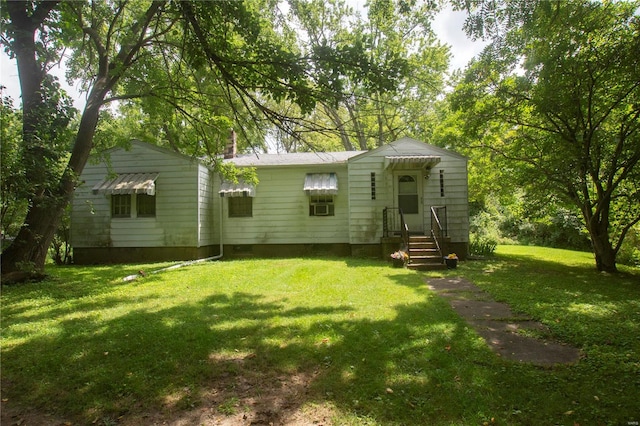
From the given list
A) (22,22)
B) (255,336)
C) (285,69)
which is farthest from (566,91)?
(22,22)

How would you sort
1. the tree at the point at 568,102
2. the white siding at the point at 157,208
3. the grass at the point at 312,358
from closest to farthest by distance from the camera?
the grass at the point at 312,358 < the tree at the point at 568,102 < the white siding at the point at 157,208

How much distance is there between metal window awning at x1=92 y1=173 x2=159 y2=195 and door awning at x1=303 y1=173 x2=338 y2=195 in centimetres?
526

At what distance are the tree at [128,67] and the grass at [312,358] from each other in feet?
7.57

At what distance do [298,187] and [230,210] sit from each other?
284 centimetres

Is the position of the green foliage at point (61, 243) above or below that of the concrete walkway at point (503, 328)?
above

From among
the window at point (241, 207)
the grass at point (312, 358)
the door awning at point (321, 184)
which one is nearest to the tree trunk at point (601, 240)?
Answer: the grass at point (312, 358)

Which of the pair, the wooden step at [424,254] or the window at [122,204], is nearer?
the wooden step at [424,254]

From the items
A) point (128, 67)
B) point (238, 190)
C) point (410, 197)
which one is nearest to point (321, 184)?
point (238, 190)

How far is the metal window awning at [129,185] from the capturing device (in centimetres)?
1134

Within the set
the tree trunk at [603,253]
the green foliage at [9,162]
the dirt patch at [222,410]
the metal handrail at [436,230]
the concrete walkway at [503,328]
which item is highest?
the green foliage at [9,162]

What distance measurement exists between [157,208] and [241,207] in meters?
2.97

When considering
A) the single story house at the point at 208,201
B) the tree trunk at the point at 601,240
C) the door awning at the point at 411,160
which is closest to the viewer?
the tree trunk at the point at 601,240

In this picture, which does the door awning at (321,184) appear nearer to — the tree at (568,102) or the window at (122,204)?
the tree at (568,102)

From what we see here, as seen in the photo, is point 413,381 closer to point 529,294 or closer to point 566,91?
point 529,294
